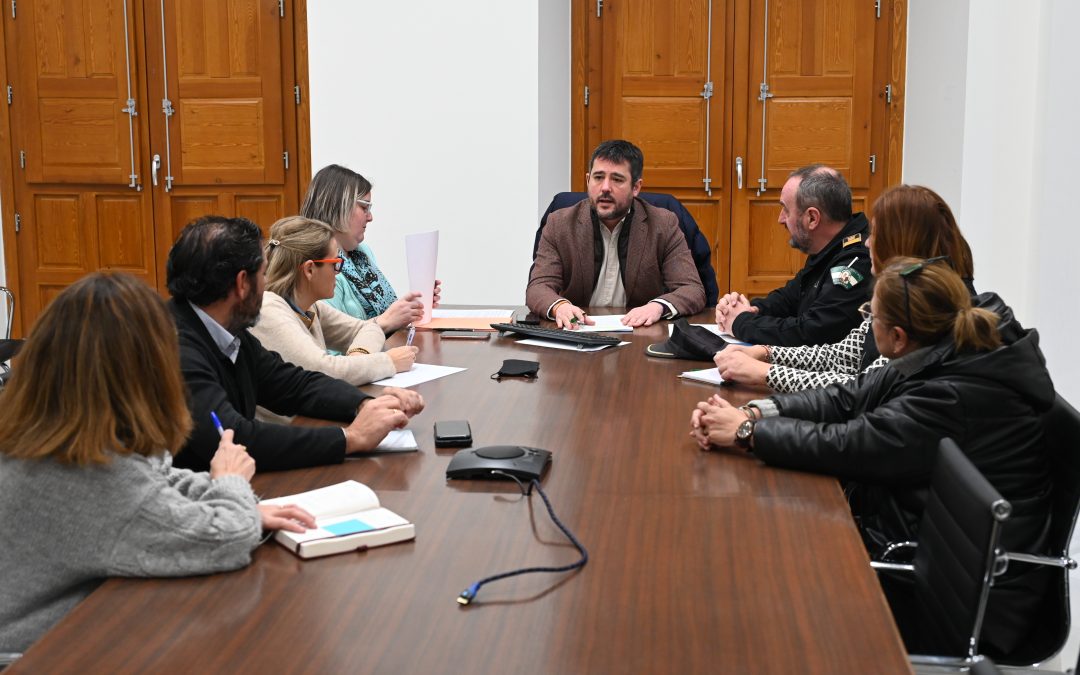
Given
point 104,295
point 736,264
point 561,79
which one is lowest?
point 736,264

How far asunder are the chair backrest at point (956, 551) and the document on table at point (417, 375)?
1441 millimetres

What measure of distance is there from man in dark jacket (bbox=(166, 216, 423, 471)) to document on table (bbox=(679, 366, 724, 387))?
34.3 inches

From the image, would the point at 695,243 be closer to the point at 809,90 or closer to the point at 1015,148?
the point at 1015,148

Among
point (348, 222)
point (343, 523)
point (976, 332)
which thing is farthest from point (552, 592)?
point (348, 222)

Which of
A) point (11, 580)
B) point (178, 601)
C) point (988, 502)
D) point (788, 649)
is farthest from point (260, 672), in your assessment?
point (988, 502)

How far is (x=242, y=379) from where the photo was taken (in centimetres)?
255

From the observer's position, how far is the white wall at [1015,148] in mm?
4539

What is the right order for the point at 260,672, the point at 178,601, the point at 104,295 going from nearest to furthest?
the point at 260,672 < the point at 178,601 < the point at 104,295

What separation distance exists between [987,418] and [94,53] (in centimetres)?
629

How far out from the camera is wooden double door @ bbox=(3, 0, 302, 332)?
6930 millimetres

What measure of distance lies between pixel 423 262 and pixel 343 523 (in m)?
2.13

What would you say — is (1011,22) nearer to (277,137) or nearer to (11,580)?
(277,137)

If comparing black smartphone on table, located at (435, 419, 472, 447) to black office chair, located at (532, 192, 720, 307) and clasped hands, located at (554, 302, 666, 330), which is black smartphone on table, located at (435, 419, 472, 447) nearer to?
clasped hands, located at (554, 302, 666, 330)

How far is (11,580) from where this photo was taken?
1.68m
